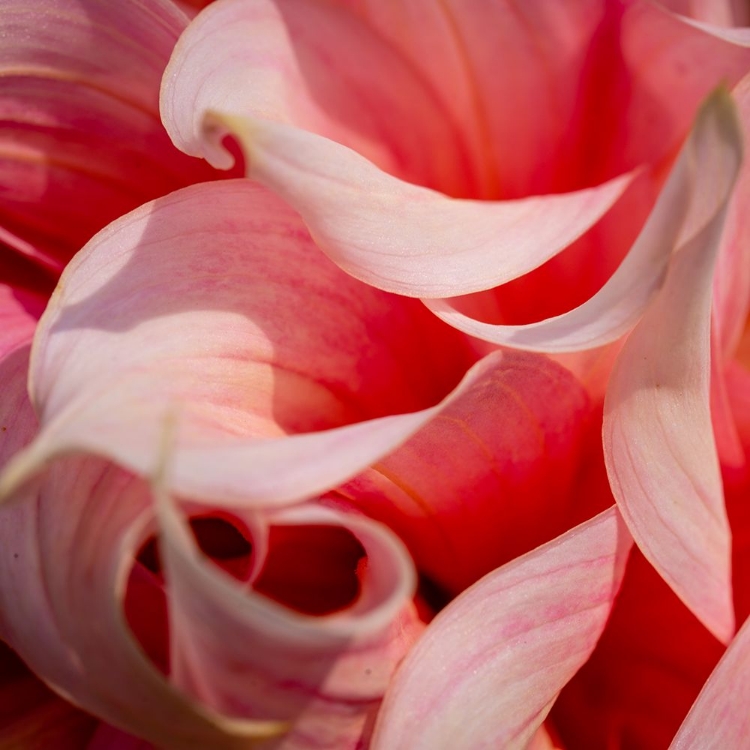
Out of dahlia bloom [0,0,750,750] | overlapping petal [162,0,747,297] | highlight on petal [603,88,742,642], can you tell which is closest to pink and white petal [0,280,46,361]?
dahlia bloom [0,0,750,750]

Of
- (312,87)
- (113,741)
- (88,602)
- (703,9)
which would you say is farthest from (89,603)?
(703,9)

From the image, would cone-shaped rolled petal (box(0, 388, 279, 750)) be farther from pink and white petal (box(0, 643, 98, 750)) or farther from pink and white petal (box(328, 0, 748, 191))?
pink and white petal (box(328, 0, 748, 191))

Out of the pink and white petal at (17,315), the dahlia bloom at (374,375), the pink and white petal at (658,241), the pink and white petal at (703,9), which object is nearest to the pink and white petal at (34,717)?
the dahlia bloom at (374,375)

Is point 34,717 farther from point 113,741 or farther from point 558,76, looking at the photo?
point 558,76

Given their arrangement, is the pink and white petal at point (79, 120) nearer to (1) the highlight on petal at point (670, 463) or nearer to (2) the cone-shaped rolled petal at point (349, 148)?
(2) the cone-shaped rolled petal at point (349, 148)

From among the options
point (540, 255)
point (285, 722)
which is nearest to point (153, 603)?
point (285, 722)

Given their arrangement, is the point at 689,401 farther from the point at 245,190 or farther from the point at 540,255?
the point at 245,190

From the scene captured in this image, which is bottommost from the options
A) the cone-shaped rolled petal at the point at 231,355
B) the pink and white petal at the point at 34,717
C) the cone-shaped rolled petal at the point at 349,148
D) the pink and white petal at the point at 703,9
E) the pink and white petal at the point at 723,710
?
the pink and white petal at the point at 34,717

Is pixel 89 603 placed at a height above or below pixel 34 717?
above
